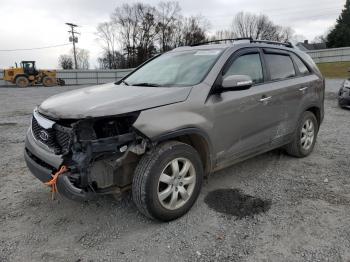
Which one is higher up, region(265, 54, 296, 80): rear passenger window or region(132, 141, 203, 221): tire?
region(265, 54, 296, 80): rear passenger window

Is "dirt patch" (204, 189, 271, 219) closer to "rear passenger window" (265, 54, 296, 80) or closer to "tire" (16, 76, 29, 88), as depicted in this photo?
"rear passenger window" (265, 54, 296, 80)

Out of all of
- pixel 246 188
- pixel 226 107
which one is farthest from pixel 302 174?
pixel 226 107

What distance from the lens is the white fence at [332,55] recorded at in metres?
35.4

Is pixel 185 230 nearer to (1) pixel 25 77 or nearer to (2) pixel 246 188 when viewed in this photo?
(2) pixel 246 188

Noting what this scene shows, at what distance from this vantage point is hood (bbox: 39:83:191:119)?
2879 mm

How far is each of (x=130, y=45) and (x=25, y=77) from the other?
28643mm

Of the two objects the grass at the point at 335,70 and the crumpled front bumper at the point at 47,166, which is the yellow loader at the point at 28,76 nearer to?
the grass at the point at 335,70

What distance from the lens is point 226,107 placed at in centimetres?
361

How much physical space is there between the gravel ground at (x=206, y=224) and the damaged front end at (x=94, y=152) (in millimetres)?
474

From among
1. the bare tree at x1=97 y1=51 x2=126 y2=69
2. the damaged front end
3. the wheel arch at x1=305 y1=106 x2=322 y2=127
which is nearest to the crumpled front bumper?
the damaged front end

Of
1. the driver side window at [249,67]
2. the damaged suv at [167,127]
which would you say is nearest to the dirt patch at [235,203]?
the damaged suv at [167,127]

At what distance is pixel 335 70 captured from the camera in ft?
97.9

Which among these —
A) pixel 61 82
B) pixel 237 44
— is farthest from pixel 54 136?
pixel 61 82

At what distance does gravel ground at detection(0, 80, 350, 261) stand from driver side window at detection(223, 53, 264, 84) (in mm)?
1334
